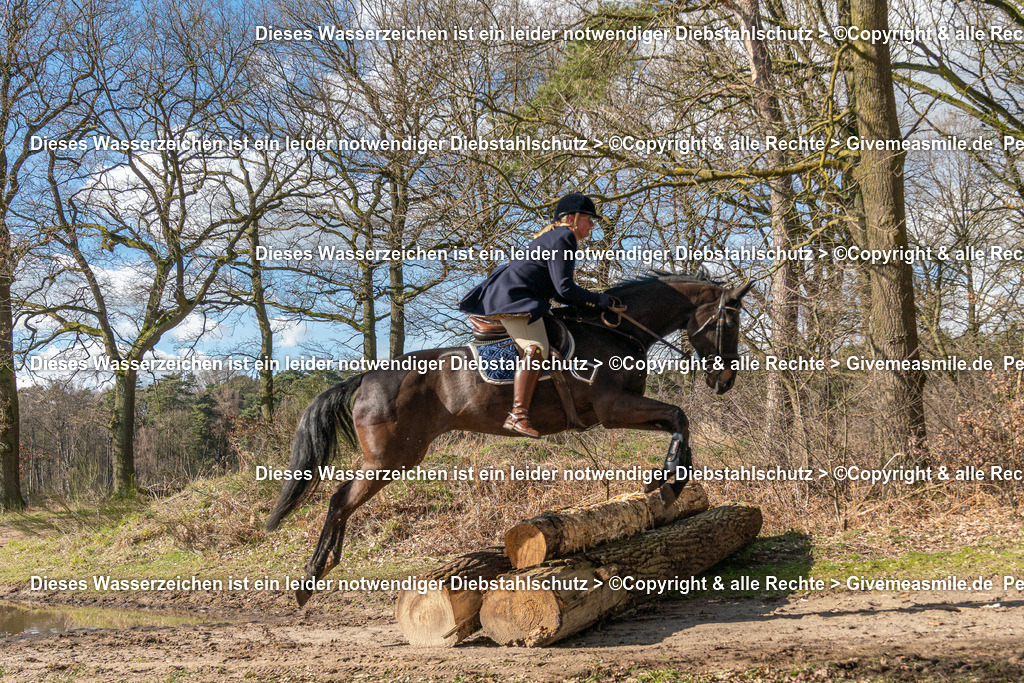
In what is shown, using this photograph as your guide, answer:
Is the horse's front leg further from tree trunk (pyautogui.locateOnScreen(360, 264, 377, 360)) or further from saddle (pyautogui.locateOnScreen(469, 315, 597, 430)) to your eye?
tree trunk (pyautogui.locateOnScreen(360, 264, 377, 360))

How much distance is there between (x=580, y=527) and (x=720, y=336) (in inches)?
79.9

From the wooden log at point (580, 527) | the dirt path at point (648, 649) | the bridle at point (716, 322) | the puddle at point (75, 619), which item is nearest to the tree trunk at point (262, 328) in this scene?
the puddle at point (75, 619)

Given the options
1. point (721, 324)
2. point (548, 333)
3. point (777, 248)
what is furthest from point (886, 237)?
point (548, 333)

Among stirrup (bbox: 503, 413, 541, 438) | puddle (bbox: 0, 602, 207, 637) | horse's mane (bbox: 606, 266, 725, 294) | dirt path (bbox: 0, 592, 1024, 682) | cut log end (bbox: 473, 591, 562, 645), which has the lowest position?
puddle (bbox: 0, 602, 207, 637)

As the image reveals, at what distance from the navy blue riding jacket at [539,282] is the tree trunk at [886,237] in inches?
215

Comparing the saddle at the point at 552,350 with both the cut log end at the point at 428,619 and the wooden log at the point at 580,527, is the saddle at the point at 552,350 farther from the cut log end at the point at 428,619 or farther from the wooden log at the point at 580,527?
the cut log end at the point at 428,619

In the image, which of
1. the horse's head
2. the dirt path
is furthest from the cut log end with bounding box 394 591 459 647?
the horse's head

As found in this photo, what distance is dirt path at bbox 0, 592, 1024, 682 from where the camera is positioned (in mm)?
4402

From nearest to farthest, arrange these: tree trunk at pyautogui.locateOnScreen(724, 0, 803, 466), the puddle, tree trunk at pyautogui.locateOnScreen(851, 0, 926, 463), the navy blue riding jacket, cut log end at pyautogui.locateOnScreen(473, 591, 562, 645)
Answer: cut log end at pyautogui.locateOnScreen(473, 591, 562, 645) → the navy blue riding jacket → the puddle → tree trunk at pyautogui.locateOnScreen(724, 0, 803, 466) → tree trunk at pyautogui.locateOnScreen(851, 0, 926, 463)

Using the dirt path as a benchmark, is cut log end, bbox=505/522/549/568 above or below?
above

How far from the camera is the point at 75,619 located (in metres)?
8.55

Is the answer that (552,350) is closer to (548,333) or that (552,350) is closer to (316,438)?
(548,333)

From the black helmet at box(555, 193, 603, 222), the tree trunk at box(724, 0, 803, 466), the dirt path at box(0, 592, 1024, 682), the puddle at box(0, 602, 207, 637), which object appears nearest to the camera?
the dirt path at box(0, 592, 1024, 682)

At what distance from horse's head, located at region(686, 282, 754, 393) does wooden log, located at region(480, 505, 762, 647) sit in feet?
5.79
